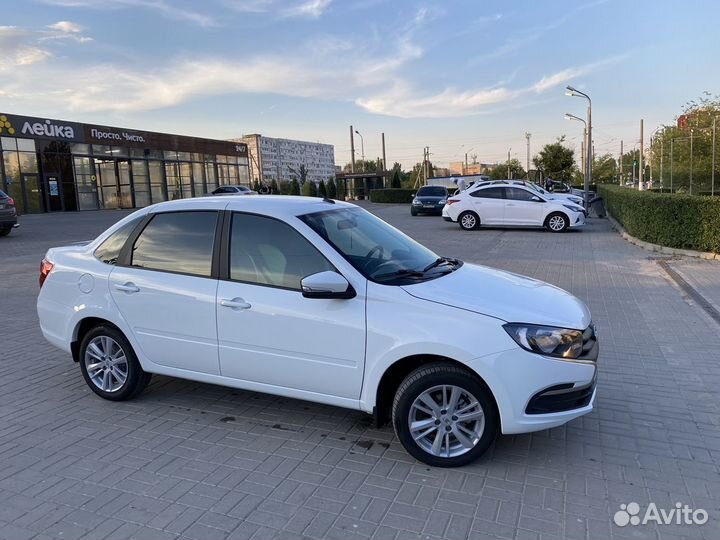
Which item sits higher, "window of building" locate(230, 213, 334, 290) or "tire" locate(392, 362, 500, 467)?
"window of building" locate(230, 213, 334, 290)

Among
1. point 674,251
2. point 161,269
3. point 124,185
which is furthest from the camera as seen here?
point 124,185

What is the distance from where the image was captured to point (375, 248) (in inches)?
167

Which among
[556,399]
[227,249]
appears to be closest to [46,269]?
[227,249]

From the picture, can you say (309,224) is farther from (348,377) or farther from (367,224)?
(348,377)

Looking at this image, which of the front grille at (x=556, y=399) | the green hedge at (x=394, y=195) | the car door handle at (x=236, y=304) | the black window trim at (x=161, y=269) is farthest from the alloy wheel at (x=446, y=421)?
the green hedge at (x=394, y=195)

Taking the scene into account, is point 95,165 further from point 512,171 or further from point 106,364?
point 512,171

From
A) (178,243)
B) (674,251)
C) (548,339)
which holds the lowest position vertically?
(674,251)

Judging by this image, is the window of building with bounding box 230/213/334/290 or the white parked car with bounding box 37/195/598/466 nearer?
the white parked car with bounding box 37/195/598/466

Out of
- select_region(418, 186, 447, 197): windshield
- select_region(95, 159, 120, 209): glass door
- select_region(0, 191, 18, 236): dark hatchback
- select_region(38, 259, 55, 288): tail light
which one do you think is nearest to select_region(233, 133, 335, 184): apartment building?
select_region(95, 159, 120, 209): glass door

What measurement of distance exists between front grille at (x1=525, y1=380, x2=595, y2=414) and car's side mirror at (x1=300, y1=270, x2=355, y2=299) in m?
1.30

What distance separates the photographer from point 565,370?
3.39 metres

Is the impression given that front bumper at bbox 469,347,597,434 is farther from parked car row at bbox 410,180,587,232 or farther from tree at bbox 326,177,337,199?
tree at bbox 326,177,337,199

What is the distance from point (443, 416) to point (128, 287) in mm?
2678

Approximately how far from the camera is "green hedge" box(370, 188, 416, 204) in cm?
4531
